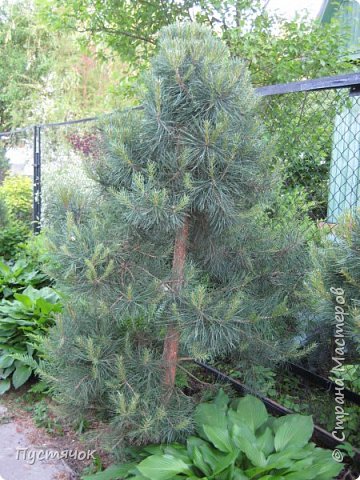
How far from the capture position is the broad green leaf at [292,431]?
2229 mm

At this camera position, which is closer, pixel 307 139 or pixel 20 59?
pixel 307 139

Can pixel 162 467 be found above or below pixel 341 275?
below

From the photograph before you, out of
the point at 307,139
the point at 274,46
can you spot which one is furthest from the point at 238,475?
the point at 274,46

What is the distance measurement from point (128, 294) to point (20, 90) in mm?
16446

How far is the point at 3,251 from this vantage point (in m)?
6.63

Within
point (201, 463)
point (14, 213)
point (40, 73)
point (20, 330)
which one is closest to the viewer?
point (201, 463)

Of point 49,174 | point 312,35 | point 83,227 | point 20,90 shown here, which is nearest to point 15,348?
point 83,227

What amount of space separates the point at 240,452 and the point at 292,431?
28 centimetres

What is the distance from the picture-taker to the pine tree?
7.04 ft

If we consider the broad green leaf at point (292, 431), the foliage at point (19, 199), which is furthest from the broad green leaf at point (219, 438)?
the foliage at point (19, 199)

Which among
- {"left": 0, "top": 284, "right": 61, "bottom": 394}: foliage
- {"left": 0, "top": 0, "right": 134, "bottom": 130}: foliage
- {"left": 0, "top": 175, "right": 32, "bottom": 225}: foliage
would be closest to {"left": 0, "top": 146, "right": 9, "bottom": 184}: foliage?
{"left": 0, "top": 175, "right": 32, "bottom": 225}: foliage

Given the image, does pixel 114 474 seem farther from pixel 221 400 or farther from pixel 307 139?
pixel 307 139

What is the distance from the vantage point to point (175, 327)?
2.35 metres

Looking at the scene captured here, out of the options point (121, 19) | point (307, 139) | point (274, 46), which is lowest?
point (307, 139)
